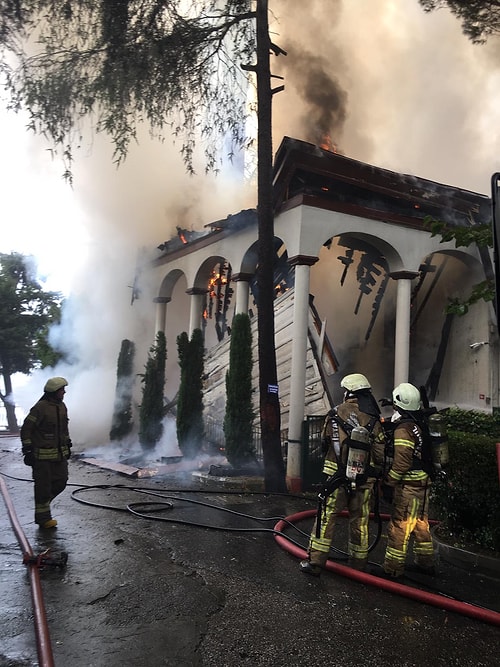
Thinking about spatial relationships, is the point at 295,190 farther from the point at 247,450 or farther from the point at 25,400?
the point at 25,400

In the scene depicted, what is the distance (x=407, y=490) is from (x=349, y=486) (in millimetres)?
549

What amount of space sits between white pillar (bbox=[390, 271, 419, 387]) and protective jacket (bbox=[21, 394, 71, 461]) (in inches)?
259

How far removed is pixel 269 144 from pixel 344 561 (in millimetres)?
6384

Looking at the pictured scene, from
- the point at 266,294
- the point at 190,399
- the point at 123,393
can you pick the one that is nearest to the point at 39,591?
the point at 266,294

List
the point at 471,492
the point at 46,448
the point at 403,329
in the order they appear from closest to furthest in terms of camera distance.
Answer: the point at 471,492
the point at 46,448
the point at 403,329

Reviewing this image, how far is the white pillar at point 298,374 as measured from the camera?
911cm

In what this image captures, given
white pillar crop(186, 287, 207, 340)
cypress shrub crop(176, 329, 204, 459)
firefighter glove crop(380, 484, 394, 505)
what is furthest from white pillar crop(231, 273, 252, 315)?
firefighter glove crop(380, 484, 394, 505)

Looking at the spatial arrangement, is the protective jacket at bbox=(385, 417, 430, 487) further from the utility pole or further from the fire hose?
the utility pole

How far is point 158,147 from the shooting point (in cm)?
1639

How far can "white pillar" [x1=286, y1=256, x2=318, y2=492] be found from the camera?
29.9ft

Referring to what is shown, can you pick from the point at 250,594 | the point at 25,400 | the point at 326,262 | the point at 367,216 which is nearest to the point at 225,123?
the point at 367,216

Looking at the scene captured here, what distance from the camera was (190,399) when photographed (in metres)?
11.3

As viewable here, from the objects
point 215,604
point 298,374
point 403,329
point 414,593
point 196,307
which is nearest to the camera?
point 215,604

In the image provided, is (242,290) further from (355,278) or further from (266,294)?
(355,278)
